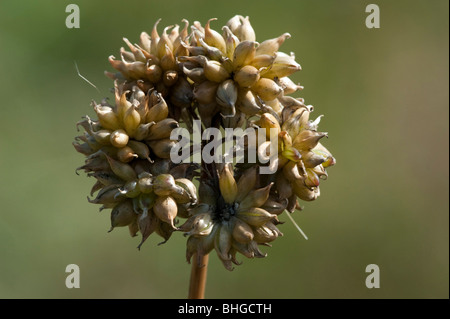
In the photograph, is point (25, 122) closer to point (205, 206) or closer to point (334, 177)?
point (334, 177)

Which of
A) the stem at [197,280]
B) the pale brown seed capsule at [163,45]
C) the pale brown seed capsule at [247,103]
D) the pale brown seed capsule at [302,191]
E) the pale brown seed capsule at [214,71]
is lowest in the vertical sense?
the stem at [197,280]

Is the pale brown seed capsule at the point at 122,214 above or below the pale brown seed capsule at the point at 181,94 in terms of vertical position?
below

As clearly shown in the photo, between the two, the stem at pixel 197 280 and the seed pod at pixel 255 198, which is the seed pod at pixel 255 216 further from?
the stem at pixel 197 280

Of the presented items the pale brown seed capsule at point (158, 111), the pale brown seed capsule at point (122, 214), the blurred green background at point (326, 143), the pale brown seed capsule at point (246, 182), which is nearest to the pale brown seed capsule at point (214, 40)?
the pale brown seed capsule at point (158, 111)

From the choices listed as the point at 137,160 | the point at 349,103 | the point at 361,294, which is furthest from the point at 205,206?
the point at 349,103

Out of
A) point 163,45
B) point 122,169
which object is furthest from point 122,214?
point 163,45

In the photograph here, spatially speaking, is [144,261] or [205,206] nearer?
[205,206]

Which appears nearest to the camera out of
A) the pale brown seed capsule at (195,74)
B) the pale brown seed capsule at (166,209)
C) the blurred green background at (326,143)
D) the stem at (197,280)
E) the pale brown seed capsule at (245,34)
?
the pale brown seed capsule at (166,209)
